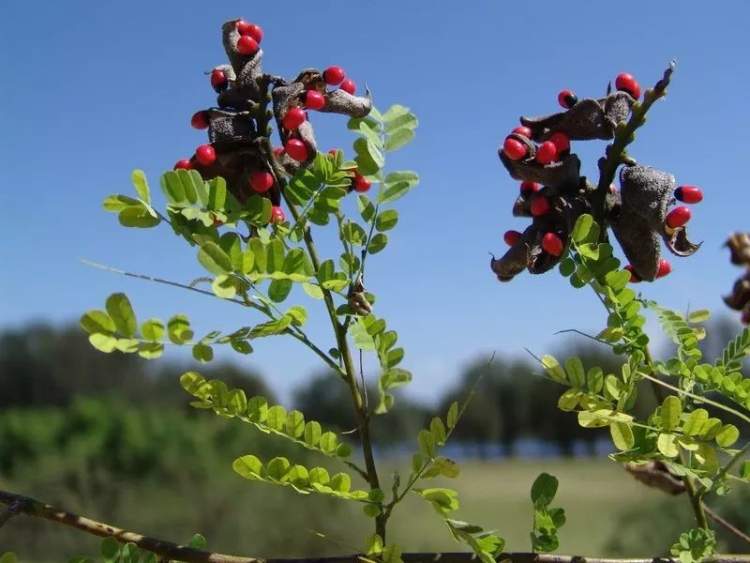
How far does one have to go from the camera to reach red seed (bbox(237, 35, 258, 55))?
1.36ft

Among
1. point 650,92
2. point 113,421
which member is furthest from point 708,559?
point 113,421

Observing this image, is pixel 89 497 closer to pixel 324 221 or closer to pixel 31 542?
pixel 31 542

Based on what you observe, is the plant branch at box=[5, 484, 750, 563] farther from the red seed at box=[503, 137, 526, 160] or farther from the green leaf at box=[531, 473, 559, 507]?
the red seed at box=[503, 137, 526, 160]

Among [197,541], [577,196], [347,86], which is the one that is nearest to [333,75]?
[347,86]

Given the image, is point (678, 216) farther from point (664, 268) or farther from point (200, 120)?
point (200, 120)

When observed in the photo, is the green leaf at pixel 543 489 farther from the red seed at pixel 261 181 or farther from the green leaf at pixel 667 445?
the red seed at pixel 261 181

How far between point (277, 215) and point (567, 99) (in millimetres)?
170

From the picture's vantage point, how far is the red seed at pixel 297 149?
40 centimetres

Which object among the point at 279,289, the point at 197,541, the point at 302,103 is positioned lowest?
the point at 197,541

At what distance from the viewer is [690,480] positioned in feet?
1.41

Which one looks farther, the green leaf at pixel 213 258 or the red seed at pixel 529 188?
the red seed at pixel 529 188

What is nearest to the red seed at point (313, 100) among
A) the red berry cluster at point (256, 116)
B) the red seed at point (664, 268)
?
the red berry cluster at point (256, 116)

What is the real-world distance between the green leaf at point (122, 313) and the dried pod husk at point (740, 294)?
0.22 metres

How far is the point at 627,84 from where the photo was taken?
44 centimetres
